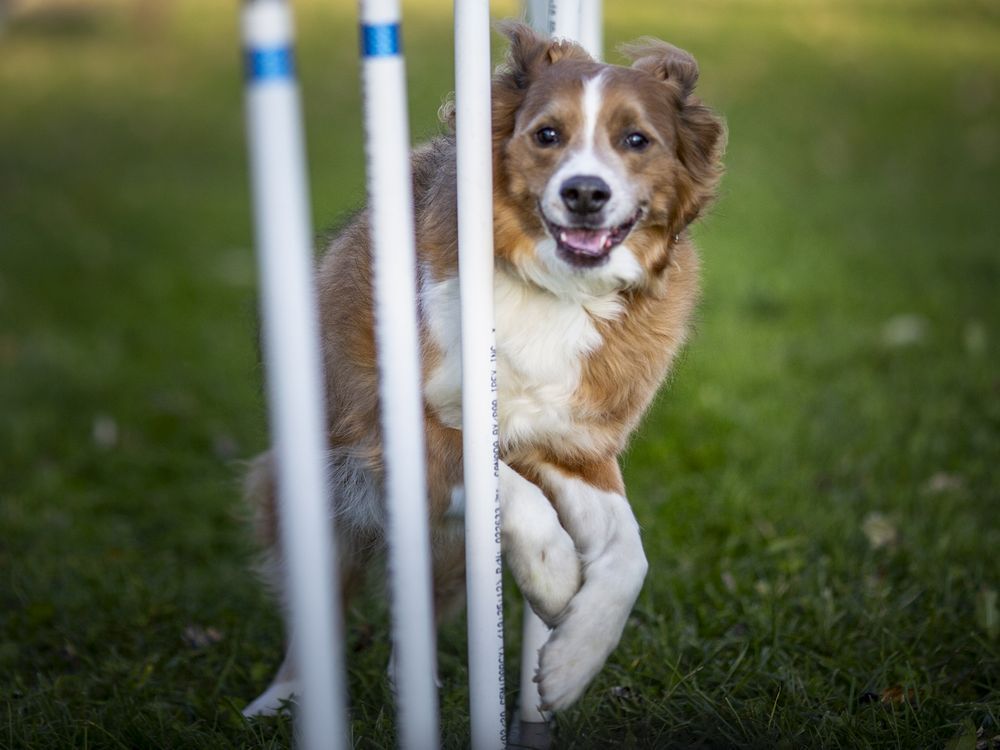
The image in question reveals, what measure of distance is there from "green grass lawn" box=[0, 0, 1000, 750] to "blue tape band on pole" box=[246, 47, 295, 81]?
154 cm

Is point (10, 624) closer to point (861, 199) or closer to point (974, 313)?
point (974, 313)

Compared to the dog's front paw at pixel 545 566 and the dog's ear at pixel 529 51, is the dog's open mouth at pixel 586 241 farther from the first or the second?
the dog's front paw at pixel 545 566

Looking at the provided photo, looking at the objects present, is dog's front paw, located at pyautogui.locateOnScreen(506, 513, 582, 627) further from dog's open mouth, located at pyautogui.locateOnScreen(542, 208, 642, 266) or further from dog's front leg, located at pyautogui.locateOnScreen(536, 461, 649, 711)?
dog's open mouth, located at pyautogui.locateOnScreen(542, 208, 642, 266)

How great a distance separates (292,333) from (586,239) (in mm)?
1086

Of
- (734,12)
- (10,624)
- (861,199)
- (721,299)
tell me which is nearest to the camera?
(10,624)

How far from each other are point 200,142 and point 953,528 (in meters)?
7.95

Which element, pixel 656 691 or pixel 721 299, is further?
pixel 721 299

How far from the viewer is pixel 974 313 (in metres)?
5.72

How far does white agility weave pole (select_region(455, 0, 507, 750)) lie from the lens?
2.17 m

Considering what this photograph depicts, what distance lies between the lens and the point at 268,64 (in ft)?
5.05

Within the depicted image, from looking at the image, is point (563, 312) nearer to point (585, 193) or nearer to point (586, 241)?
point (586, 241)

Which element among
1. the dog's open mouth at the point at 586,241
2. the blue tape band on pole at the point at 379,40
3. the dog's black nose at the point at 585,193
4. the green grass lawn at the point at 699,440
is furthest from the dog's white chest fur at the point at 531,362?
the blue tape band on pole at the point at 379,40

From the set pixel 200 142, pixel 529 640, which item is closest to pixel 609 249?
pixel 529 640

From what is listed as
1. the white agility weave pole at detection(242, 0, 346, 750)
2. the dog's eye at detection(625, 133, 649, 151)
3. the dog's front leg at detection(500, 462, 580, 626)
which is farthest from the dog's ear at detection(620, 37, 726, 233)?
the white agility weave pole at detection(242, 0, 346, 750)
